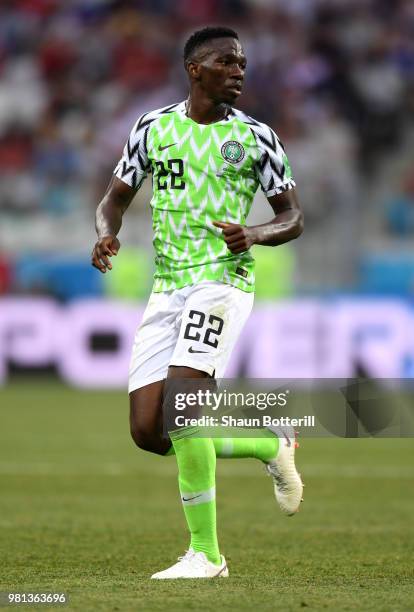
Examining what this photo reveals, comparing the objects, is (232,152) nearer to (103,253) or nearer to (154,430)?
A: (103,253)

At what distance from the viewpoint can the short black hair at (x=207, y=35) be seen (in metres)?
5.44

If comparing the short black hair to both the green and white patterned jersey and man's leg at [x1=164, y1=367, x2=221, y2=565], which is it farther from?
man's leg at [x1=164, y1=367, x2=221, y2=565]

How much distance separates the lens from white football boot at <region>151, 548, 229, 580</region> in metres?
5.24

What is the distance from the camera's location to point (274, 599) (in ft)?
15.1

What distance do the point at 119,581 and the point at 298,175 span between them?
40.7 feet

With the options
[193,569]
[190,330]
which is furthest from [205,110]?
[193,569]

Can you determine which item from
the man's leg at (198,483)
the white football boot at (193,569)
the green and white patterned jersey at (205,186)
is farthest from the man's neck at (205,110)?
the white football boot at (193,569)

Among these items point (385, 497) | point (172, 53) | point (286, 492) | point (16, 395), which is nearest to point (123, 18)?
point (172, 53)

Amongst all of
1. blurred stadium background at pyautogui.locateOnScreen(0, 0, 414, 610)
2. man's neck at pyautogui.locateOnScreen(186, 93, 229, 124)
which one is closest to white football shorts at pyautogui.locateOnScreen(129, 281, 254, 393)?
man's neck at pyautogui.locateOnScreen(186, 93, 229, 124)

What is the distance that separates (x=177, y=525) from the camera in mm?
7551

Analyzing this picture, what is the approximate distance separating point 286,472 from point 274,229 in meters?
1.10

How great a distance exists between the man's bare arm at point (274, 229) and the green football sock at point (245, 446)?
0.86 meters

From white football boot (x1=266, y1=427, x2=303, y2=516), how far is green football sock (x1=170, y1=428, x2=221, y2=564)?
43 cm

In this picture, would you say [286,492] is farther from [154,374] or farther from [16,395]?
[16,395]
